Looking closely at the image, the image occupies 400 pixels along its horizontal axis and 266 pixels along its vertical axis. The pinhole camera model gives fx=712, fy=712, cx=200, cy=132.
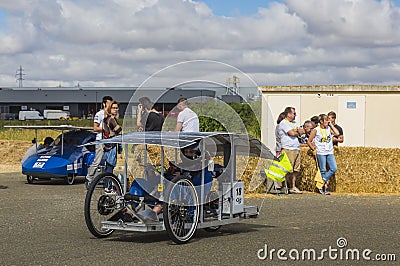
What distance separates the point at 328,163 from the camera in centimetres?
1686

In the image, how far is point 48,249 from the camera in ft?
29.9

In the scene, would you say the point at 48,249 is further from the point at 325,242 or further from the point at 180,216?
the point at 325,242

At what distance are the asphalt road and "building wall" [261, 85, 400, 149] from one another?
540 inches

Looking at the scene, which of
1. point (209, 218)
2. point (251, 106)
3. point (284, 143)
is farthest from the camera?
point (284, 143)

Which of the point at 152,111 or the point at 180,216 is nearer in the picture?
the point at 180,216

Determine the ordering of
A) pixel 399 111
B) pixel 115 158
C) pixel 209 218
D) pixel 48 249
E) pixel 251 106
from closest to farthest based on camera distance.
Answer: pixel 48 249 → pixel 209 218 → pixel 251 106 → pixel 115 158 → pixel 399 111

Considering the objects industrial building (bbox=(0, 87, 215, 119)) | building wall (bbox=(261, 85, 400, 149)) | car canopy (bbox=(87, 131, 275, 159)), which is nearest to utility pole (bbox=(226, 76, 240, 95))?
car canopy (bbox=(87, 131, 275, 159))

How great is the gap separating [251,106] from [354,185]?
22.7 feet

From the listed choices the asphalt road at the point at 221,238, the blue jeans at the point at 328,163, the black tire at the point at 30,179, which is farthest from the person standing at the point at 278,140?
the black tire at the point at 30,179

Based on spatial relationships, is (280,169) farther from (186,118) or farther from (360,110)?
(360,110)

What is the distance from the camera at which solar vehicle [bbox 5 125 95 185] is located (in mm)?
18219

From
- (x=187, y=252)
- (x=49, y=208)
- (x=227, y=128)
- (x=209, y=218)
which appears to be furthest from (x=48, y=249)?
(x=49, y=208)

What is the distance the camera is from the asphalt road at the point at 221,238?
340 inches

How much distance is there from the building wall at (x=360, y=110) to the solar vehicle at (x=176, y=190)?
16.9 meters
